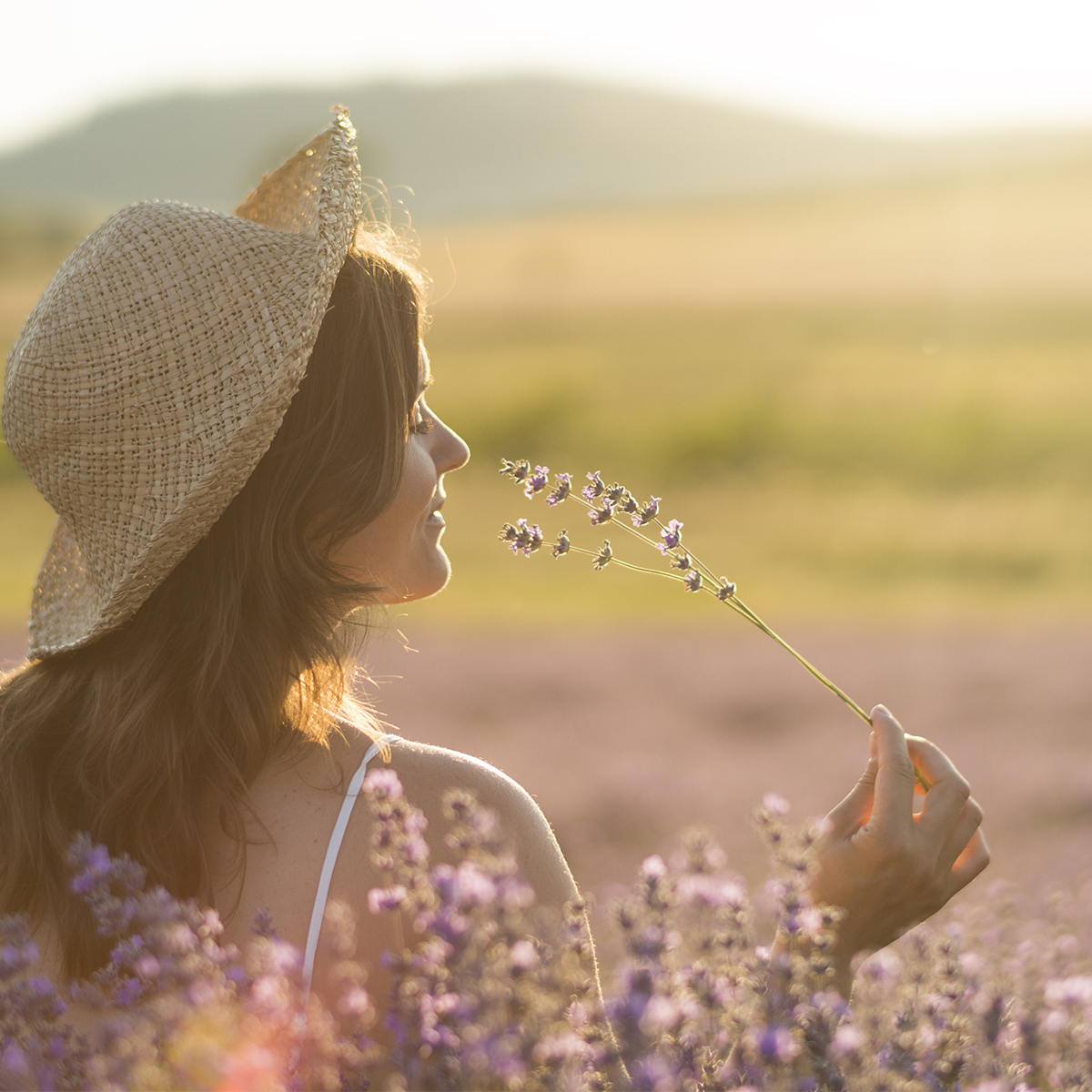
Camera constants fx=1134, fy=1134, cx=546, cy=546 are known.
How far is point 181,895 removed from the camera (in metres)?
1.78

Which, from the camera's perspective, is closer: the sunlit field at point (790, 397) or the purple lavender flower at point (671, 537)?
the purple lavender flower at point (671, 537)

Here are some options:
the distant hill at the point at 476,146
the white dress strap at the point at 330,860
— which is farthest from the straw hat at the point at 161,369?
the distant hill at the point at 476,146

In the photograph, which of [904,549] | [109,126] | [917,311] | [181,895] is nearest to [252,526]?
[181,895]

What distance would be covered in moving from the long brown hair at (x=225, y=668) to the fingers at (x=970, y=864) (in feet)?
3.39

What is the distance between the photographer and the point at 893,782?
1649 millimetres

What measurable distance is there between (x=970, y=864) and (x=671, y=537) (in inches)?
29.0

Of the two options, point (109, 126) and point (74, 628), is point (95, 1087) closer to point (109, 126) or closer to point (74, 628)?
point (74, 628)

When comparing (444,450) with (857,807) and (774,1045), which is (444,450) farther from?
(774,1045)

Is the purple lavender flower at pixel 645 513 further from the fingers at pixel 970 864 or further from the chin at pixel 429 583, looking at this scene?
the fingers at pixel 970 864

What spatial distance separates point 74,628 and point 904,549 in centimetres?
2091

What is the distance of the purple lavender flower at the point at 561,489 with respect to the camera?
1.65m

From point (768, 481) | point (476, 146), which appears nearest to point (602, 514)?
point (768, 481)

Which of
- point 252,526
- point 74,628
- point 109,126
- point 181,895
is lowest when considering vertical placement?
point 109,126

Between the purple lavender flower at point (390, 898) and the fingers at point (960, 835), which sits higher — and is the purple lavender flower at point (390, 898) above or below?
above
